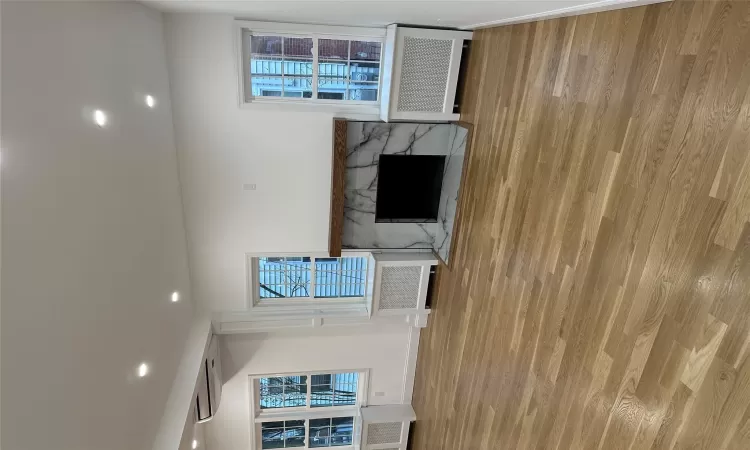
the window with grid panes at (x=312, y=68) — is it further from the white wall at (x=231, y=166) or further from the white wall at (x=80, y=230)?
the white wall at (x=80, y=230)

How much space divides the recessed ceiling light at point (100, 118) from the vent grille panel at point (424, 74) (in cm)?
255

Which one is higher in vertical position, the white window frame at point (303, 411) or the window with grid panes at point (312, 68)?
the window with grid panes at point (312, 68)

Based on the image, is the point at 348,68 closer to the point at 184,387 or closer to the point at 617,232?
the point at 617,232

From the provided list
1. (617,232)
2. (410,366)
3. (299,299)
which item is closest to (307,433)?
(410,366)

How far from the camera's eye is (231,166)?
4.59m

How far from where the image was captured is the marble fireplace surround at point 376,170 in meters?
4.61

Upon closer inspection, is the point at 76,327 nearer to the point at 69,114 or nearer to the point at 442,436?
the point at 69,114

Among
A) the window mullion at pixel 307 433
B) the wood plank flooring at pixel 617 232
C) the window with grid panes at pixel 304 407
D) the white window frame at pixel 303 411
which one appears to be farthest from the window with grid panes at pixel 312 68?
the window mullion at pixel 307 433

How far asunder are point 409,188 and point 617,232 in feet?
9.40

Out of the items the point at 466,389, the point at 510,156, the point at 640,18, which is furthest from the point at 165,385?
the point at 640,18

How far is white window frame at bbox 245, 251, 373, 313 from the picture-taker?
507 cm

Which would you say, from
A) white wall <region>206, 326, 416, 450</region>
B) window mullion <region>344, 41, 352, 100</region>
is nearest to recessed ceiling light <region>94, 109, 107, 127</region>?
window mullion <region>344, 41, 352, 100</region>

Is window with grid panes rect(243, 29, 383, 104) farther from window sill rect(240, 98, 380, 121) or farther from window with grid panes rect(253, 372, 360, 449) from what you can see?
window with grid panes rect(253, 372, 360, 449)

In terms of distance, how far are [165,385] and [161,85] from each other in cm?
248
